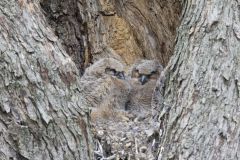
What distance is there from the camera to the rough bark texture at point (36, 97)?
10.0 ft

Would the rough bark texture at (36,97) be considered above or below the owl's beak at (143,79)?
above

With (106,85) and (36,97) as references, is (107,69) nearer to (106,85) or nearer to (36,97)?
(106,85)

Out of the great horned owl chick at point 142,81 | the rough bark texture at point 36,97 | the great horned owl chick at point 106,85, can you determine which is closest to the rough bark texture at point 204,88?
the rough bark texture at point 36,97

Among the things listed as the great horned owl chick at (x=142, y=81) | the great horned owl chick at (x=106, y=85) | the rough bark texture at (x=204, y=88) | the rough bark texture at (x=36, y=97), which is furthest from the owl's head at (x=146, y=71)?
the rough bark texture at (x=36, y=97)

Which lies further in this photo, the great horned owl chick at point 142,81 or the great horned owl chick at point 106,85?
the great horned owl chick at point 142,81

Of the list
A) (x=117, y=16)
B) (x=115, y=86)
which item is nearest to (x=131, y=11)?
(x=117, y=16)

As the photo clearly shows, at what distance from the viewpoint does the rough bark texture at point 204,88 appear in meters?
3.12

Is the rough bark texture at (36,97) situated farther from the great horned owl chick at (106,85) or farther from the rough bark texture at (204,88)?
the great horned owl chick at (106,85)

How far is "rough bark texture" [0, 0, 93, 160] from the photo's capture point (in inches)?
121

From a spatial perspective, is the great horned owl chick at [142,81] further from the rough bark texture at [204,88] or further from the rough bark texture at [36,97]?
the rough bark texture at [36,97]

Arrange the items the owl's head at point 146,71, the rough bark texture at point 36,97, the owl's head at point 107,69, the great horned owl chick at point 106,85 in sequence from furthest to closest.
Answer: the owl's head at point 146,71 → the owl's head at point 107,69 → the great horned owl chick at point 106,85 → the rough bark texture at point 36,97

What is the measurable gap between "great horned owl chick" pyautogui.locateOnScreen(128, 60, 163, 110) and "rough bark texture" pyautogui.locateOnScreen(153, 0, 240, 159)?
109cm

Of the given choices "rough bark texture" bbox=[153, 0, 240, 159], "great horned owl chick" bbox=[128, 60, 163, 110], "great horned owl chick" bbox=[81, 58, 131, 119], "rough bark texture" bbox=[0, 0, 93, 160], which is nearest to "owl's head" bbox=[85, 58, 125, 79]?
"great horned owl chick" bbox=[81, 58, 131, 119]

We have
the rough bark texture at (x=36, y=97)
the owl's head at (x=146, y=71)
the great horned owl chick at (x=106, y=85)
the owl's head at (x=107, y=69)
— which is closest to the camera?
the rough bark texture at (x=36, y=97)
